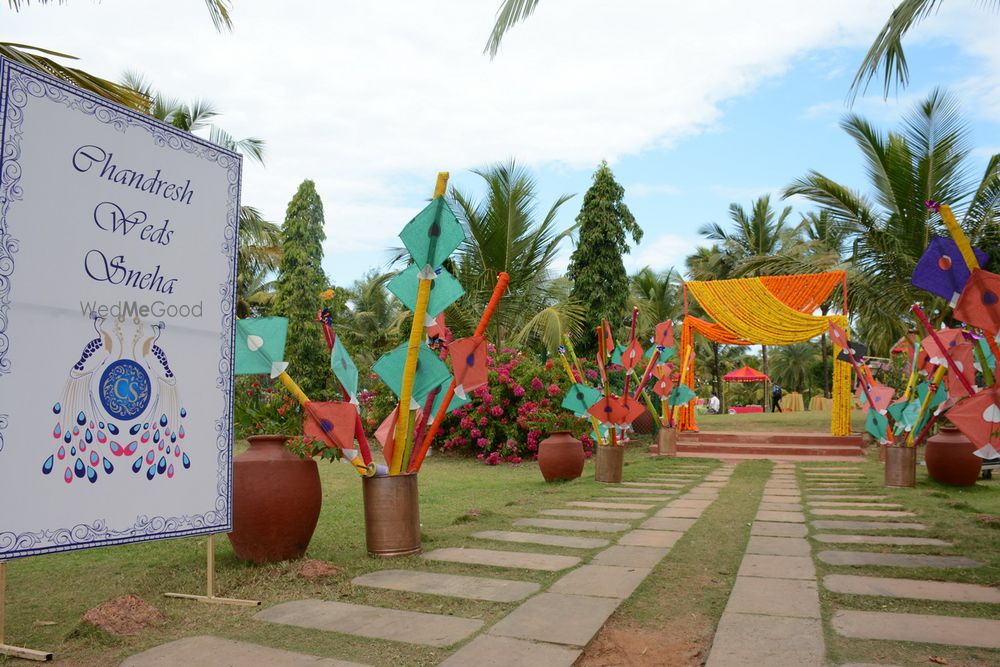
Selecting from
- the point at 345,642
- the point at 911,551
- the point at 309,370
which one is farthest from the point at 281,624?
the point at 309,370

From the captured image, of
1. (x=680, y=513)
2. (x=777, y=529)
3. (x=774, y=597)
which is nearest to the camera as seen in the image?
(x=774, y=597)

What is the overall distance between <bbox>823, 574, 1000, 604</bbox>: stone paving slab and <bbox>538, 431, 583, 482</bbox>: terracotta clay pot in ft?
15.9

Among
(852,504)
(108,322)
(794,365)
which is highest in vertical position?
(794,365)

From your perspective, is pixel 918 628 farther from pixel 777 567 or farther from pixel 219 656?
pixel 219 656

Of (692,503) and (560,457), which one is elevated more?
(560,457)

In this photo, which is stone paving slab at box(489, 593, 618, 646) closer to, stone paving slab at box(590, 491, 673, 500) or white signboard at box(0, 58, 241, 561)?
white signboard at box(0, 58, 241, 561)

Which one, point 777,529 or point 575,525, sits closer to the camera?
point 777,529

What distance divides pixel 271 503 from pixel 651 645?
86.5 inches

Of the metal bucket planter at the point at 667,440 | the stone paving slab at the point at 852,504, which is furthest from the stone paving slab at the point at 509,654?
the metal bucket planter at the point at 667,440

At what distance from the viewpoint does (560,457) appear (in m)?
8.66

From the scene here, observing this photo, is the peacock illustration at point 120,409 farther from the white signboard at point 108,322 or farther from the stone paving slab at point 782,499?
the stone paving slab at point 782,499

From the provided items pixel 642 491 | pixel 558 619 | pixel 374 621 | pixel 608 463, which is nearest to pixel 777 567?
pixel 558 619

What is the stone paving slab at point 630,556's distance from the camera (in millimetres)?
4250

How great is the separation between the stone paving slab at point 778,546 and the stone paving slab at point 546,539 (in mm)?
939
